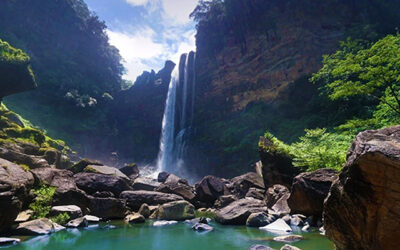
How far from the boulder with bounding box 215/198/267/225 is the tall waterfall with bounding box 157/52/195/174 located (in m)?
26.2

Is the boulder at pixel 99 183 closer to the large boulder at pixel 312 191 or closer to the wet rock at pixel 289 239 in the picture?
the large boulder at pixel 312 191

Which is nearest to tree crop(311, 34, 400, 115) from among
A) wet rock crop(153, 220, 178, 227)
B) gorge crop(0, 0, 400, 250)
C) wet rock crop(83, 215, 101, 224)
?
gorge crop(0, 0, 400, 250)

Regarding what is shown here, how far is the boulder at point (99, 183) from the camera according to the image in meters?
12.2

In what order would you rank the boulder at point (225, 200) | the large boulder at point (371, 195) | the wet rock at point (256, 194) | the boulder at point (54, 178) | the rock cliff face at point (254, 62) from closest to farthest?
1. the large boulder at point (371, 195)
2. the boulder at point (54, 178)
3. the boulder at point (225, 200)
4. the wet rock at point (256, 194)
5. the rock cliff face at point (254, 62)

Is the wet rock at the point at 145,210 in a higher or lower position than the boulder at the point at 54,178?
lower

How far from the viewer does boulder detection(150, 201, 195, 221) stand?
10.9 meters

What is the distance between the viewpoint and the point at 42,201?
9.13 m

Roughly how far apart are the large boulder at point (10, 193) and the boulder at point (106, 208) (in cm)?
302

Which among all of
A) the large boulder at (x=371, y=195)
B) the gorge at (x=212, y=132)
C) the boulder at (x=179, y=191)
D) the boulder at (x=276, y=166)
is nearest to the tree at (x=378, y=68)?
the gorge at (x=212, y=132)

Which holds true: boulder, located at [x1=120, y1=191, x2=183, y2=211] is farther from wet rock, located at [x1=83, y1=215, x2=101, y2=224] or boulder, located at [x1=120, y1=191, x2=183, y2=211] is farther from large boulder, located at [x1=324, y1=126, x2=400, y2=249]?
large boulder, located at [x1=324, y1=126, x2=400, y2=249]

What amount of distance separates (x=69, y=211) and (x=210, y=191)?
26.2 ft

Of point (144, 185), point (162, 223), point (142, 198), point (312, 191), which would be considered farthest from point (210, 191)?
point (312, 191)

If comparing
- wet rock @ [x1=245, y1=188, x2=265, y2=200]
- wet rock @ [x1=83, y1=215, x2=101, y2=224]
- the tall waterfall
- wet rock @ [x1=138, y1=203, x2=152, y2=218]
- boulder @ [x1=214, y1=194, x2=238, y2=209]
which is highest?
the tall waterfall

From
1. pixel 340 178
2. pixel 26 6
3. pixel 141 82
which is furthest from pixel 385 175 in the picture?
pixel 26 6
